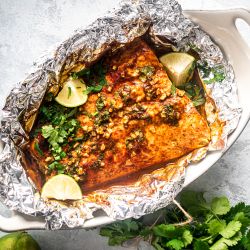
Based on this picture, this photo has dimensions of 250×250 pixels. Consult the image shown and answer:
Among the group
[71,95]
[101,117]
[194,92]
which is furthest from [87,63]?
[194,92]

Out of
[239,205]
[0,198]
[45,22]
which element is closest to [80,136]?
[0,198]

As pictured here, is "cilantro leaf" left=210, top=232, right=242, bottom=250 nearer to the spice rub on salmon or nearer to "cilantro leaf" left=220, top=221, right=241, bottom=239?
"cilantro leaf" left=220, top=221, right=241, bottom=239

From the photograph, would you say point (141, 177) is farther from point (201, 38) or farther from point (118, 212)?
point (201, 38)

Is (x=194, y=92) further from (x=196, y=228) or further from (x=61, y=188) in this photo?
(x=61, y=188)

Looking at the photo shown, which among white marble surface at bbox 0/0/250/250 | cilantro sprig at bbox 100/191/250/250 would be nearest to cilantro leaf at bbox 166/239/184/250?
cilantro sprig at bbox 100/191/250/250

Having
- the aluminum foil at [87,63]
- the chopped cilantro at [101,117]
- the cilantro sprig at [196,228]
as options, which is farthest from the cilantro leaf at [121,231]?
the chopped cilantro at [101,117]

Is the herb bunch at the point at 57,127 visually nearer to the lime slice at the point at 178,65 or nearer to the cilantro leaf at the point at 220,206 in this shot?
the lime slice at the point at 178,65
